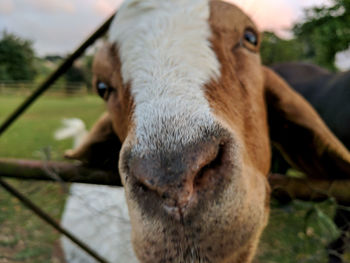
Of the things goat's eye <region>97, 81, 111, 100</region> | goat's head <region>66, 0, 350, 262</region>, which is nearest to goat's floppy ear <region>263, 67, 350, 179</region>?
goat's head <region>66, 0, 350, 262</region>

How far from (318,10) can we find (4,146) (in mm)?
11094

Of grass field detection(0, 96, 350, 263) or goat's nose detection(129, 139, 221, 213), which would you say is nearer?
goat's nose detection(129, 139, 221, 213)

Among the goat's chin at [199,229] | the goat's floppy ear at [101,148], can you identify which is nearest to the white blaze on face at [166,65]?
the goat's chin at [199,229]

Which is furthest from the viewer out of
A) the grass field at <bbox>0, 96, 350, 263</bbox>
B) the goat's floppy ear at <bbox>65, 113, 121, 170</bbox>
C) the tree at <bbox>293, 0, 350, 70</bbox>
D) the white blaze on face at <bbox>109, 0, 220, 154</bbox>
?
the grass field at <bbox>0, 96, 350, 263</bbox>

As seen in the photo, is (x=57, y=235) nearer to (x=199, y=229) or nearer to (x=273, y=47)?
(x=199, y=229)

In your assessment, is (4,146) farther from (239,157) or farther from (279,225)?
(239,157)

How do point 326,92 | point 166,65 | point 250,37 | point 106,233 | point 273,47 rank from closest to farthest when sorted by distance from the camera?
point 166,65, point 250,37, point 106,233, point 326,92, point 273,47

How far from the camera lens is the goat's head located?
112 cm

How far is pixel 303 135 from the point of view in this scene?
225cm

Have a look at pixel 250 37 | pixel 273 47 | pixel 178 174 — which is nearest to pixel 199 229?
pixel 178 174

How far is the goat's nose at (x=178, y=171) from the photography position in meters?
1.04

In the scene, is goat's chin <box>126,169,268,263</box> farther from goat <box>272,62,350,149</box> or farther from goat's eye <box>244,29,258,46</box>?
goat <box>272,62,350,149</box>

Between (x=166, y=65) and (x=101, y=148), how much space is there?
115 cm

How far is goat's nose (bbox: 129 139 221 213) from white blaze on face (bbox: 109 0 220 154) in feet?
0.17
